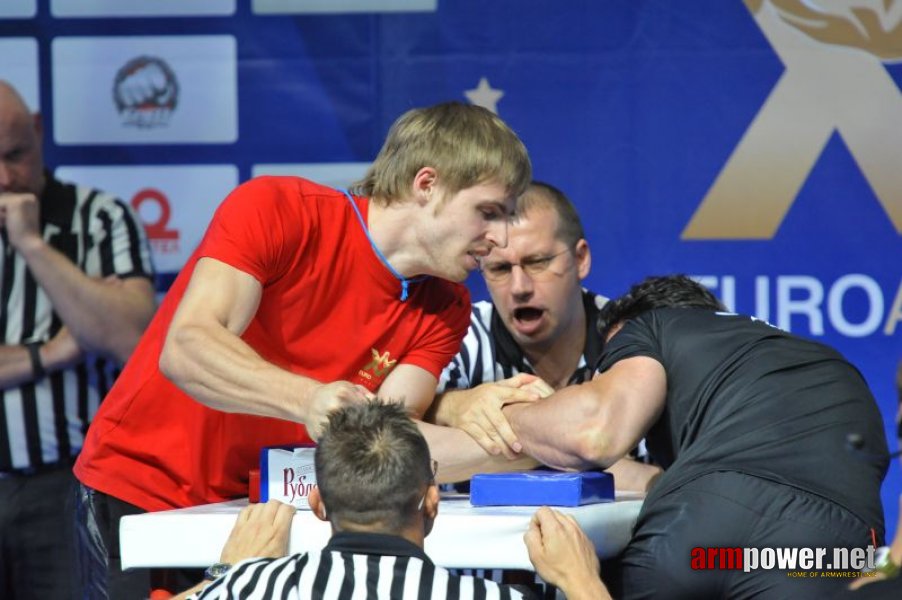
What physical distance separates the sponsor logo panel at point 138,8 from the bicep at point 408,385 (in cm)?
182

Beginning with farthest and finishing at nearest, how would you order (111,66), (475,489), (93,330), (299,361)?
(111,66) < (93,330) < (299,361) < (475,489)

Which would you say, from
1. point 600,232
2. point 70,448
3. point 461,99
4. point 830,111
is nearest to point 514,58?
point 461,99

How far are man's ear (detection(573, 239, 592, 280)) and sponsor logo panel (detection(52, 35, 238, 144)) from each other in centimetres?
124

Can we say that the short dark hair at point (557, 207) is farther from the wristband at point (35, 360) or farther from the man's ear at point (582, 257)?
the wristband at point (35, 360)

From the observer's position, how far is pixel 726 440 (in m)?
2.63

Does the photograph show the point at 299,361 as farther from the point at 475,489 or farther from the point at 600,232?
the point at 600,232

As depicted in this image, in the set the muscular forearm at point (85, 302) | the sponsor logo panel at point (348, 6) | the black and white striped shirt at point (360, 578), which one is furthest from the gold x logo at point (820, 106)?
the black and white striped shirt at point (360, 578)

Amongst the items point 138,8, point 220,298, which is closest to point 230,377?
point 220,298

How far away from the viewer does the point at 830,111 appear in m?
4.25

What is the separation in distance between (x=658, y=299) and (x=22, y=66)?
241 cm

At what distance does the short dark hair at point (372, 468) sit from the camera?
1962 millimetres

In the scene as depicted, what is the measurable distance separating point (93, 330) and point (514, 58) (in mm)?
1575

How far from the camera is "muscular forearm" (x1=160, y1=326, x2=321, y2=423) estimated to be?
2.39m

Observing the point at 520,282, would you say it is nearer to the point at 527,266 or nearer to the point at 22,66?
the point at 527,266
